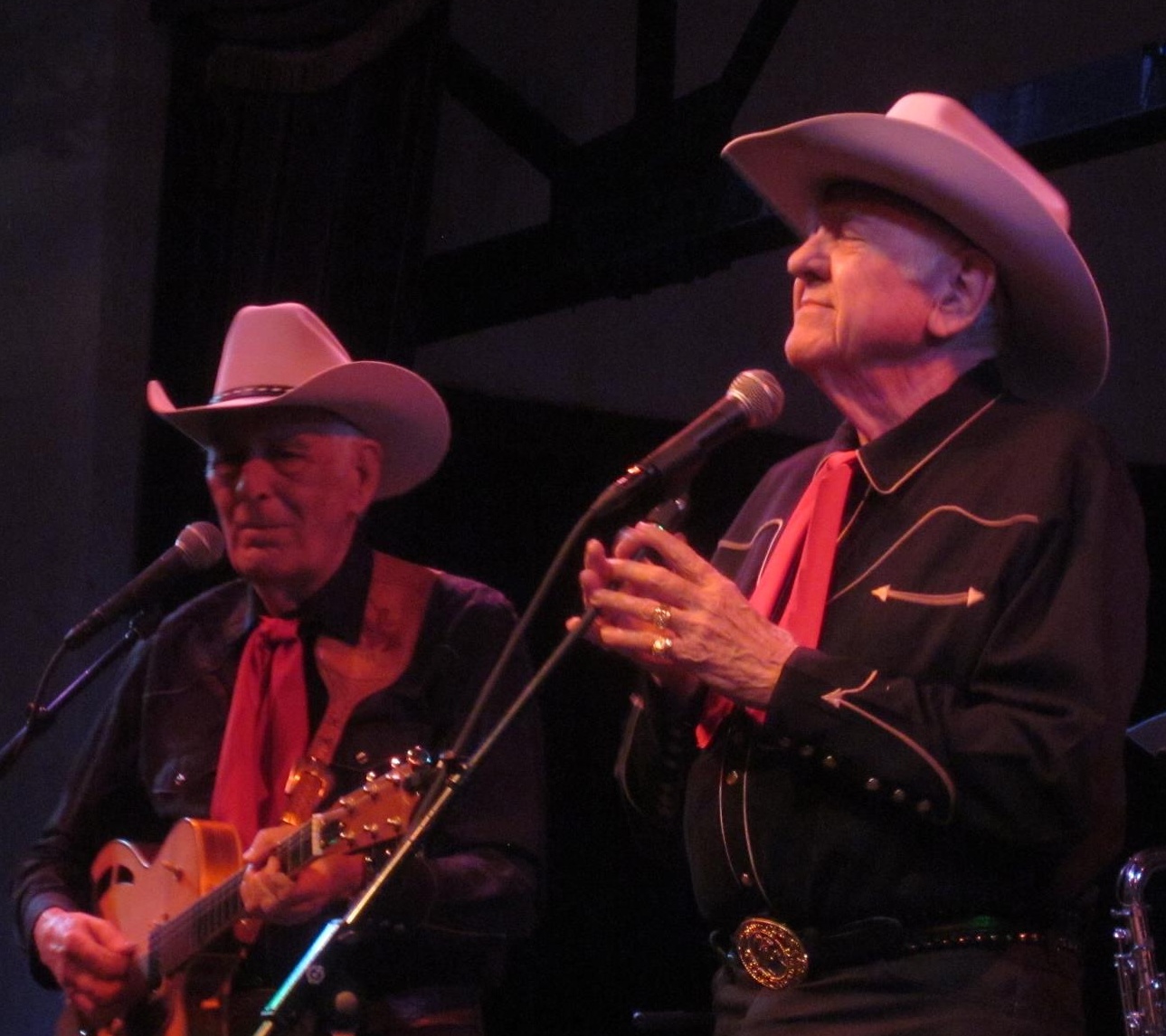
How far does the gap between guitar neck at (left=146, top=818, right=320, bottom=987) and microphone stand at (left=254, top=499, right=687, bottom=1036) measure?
89 centimetres

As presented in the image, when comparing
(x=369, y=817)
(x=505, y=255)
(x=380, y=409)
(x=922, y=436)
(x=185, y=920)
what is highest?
(x=505, y=255)

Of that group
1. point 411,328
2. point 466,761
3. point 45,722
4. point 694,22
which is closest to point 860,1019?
point 466,761

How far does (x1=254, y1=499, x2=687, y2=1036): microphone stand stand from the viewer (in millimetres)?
1880

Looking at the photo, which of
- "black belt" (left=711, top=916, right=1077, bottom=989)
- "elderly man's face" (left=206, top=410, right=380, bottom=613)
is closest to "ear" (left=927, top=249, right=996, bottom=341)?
"black belt" (left=711, top=916, right=1077, bottom=989)

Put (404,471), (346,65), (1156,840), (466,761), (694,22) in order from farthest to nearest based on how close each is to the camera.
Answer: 1. (694,22)
2. (1156,840)
3. (346,65)
4. (404,471)
5. (466,761)

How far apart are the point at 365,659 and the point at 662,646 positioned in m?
1.39

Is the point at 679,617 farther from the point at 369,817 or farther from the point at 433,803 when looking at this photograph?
the point at 369,817

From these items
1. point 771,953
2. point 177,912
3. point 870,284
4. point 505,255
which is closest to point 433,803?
point 771,953

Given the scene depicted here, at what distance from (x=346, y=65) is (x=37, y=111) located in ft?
4.79

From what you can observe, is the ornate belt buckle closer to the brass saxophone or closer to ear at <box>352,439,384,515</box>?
ear at <box>352,439,384,515</box>

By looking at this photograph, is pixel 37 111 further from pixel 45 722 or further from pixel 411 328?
pixel 45 722

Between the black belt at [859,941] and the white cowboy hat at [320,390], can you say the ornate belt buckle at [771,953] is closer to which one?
the black belt at [859,941]

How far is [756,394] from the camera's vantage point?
2145mm

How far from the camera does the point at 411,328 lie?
16.7 feet
